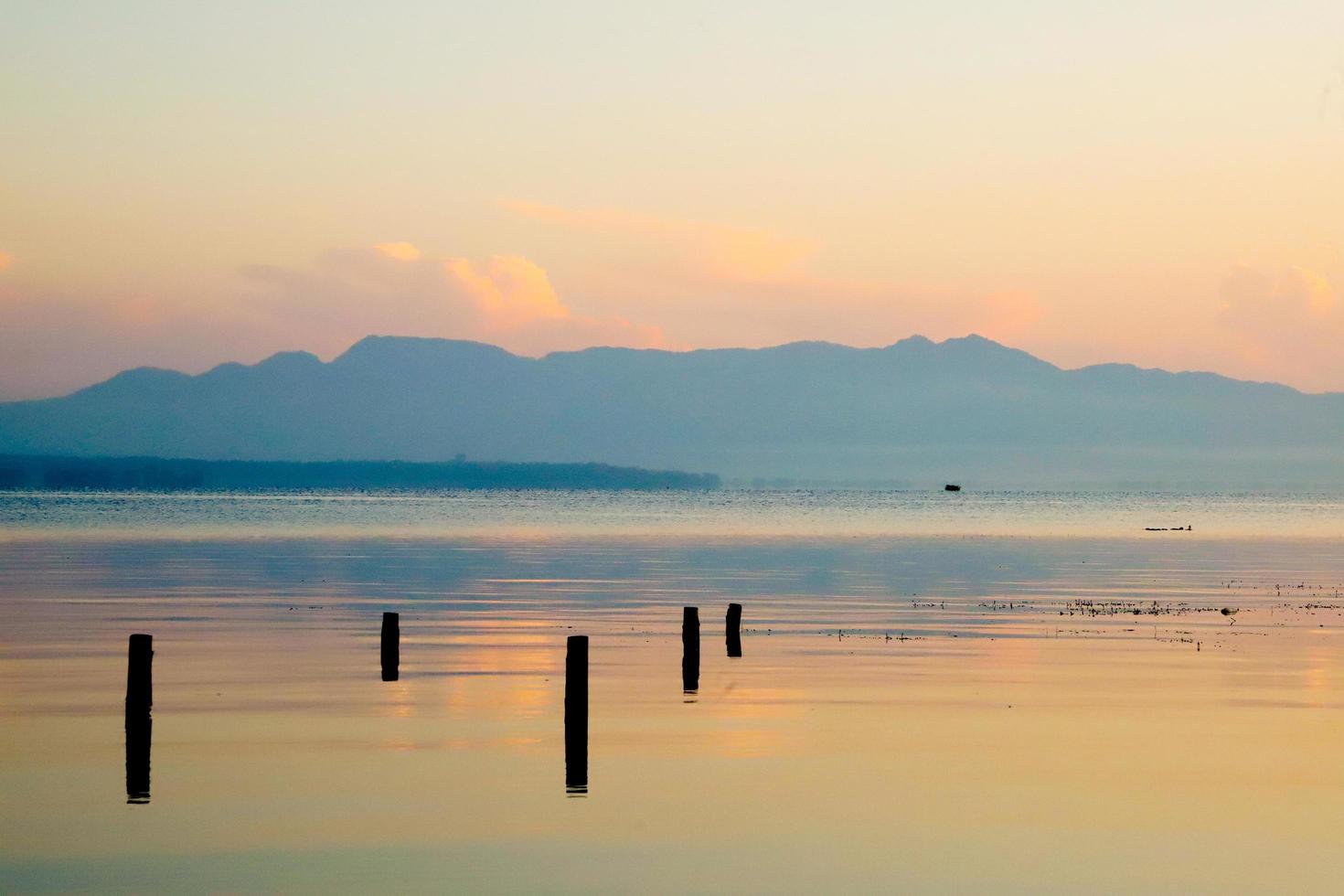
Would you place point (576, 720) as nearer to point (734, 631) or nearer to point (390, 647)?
point (390, 647)

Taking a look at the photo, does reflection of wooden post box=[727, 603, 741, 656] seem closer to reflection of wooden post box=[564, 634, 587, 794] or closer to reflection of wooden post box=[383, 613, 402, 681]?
reflection of wooden post box=[383, 613, 402, 681]

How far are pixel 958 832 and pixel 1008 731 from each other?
748 cm

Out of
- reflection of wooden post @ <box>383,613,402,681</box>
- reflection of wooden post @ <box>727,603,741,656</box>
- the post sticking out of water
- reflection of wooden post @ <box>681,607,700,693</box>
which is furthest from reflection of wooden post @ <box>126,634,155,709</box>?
reflection of wooden post @ <box>727,603,741,656</box>

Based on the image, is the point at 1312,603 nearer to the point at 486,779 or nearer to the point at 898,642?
the point at 898,642

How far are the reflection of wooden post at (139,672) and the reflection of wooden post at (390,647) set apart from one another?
11.5m

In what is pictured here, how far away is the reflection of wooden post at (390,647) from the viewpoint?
3531 centimetres

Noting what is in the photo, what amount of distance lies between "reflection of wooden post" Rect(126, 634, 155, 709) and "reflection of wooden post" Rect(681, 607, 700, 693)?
12260mm

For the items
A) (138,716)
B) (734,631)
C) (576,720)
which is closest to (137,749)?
(138,716)

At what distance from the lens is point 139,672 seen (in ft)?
77.0

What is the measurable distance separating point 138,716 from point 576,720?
5.43 metres

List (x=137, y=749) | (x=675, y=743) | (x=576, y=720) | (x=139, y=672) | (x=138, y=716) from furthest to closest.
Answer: (x=675, y=743) → (x=576, y=720) → (x=137, y=749) → (x=138, y=716) → (x=139, y=672)

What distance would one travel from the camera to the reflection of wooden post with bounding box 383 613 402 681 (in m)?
35.3

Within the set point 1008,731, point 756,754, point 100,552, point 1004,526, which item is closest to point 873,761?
point 756,754

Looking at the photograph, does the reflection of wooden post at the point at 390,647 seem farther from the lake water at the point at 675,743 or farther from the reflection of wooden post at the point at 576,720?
the reflection of wooden post at the point at 576,720
